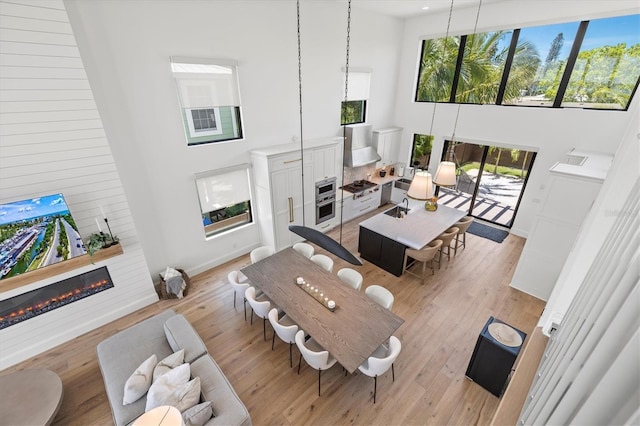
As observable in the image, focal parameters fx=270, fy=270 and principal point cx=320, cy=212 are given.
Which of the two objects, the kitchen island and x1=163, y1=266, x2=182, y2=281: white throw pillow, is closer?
x1=163, y1=266, x2=182, y2=281: white throw pillow

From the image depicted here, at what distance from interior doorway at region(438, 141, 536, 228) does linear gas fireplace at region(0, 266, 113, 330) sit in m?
7.87

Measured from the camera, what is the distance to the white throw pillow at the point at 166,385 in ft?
8.72

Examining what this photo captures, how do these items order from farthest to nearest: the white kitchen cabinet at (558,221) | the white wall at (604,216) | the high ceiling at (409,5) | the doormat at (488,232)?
1. the doormat at (488,232)
2. the high ceiling at (409,5)
3. the white kitchen cabinet at (558,221)
4. the white wall at (604,216)

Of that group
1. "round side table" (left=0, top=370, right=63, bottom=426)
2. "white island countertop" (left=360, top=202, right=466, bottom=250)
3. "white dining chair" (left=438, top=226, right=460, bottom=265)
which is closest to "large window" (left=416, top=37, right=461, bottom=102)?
"white island countertop" (left=360, top=202, right=466, bottom=250)

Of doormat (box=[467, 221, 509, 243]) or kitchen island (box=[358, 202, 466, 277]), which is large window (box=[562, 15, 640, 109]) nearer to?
doormat (box=[467, 221, 509, 243])

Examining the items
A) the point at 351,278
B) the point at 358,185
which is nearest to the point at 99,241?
the point at 351,278

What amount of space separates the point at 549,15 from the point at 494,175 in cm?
354

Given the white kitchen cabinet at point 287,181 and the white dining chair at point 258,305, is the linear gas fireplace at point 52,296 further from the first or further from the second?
the white kitchen cabinet at point 287,181

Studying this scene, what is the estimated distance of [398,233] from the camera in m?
5.61

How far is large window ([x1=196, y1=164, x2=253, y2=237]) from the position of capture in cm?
533

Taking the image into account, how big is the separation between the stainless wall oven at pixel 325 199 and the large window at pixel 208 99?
7.56 feet

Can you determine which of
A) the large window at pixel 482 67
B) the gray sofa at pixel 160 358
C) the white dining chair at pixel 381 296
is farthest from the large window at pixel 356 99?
the gray sofa at pixel 160 358

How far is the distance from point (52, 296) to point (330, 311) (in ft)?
13.7

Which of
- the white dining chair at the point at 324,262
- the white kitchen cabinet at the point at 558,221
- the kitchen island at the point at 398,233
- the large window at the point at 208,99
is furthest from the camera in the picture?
the kitchen island at the point at 398,233
